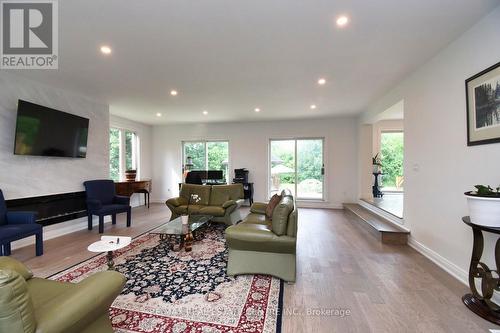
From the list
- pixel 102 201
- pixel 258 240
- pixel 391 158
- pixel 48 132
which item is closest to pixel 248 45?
pixel 258 240

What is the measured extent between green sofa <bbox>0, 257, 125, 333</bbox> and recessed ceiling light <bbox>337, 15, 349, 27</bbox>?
2835 mm

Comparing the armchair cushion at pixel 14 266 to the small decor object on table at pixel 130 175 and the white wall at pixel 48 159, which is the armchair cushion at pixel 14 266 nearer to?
the white wall at pixel 48 159

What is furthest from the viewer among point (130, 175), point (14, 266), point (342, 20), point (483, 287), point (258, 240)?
point (130, 175)

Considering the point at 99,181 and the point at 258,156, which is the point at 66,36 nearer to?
the point at 99,181

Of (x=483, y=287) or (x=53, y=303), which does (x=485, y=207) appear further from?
(x=53, y=303)

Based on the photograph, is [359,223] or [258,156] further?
[258,156]

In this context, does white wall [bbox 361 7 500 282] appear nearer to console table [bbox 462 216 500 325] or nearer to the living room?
the living room

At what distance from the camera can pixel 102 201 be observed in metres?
4.77

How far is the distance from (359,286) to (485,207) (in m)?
1.33

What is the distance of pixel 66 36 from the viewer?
2494 millimetres

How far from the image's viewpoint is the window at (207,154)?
24.8 feet

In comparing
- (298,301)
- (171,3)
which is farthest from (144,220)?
(171,3)

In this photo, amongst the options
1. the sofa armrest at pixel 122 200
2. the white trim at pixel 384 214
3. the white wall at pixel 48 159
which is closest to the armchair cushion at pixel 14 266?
the white wall at pixel 48 159

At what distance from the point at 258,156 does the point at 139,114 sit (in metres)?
3.63
